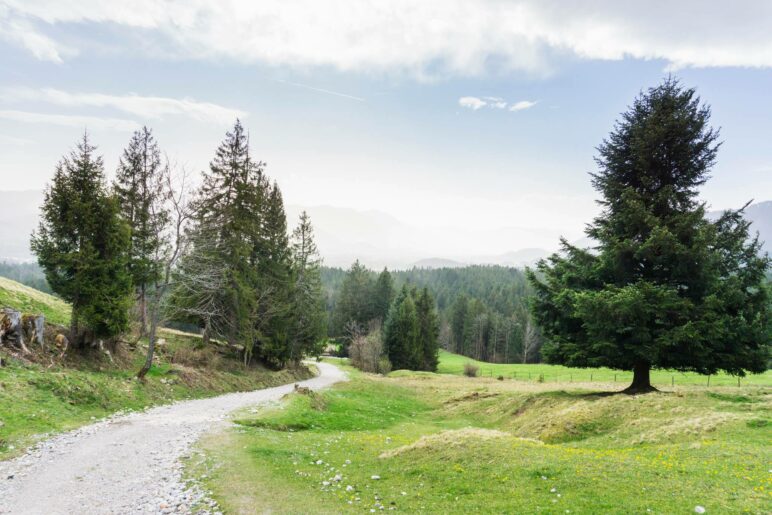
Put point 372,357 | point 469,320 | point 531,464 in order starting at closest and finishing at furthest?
point 531,464 → point 372,357 → point 469,320

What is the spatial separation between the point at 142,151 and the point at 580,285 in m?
A: 33.1

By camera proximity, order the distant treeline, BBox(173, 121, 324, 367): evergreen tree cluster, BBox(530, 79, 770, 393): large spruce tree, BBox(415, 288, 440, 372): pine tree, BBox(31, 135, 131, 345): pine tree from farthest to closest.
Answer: the distant treeline → BBox(415, 288, 440, 372): pine tree → BBox(173, 121, 324, 367): evergreen tree cluster → BBox(31, 135, 131, 345): pine tree → BBox(530, 79, 770, 393): large spruce tree

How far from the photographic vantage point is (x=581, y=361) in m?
24.6

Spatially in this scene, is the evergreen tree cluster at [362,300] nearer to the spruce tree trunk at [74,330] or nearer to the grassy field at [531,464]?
the spruce tree trunk at [74,330]

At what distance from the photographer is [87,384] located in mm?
19891

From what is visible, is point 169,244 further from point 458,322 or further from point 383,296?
point 458,322

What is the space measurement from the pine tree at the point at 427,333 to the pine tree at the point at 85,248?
5951 centimetres

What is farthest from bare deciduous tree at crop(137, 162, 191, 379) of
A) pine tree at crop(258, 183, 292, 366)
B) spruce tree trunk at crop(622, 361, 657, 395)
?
spruce tree trunk at crop(622, 361, 657, 395)

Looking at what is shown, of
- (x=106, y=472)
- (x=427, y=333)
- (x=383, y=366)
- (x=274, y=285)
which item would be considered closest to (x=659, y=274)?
(x=106, y=472)

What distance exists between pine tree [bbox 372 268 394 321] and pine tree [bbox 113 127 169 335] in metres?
69.7

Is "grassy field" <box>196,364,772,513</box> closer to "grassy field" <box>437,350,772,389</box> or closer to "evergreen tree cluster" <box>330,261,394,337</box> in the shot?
"grassy field" <box>437,350,772,389</box>

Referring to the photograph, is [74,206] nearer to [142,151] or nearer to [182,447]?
[142,151]

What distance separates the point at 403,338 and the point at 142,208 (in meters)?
53.5

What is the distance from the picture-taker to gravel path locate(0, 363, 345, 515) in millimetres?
9727
